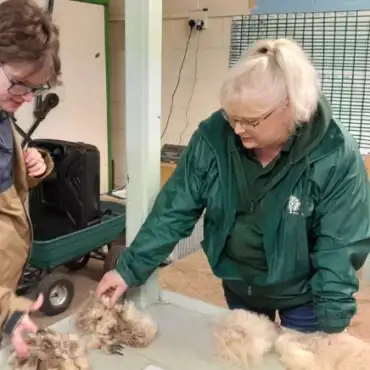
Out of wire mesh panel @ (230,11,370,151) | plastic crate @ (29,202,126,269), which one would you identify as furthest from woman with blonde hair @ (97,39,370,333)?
wire mesh panel @ (230,11,370,151)

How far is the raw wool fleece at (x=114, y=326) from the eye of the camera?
1.11 metres

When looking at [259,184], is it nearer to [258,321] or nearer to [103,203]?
[258,321]

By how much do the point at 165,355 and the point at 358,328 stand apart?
57.0 inches

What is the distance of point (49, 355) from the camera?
0.96 m

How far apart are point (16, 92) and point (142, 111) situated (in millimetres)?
322

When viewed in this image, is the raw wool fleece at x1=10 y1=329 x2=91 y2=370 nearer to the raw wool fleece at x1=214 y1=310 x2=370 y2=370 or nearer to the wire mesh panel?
the raw wool fleece at x1=214 y1=310 x2=370 y2=370

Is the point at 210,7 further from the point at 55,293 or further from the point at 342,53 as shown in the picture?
the point at 55,293

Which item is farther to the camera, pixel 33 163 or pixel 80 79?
pixel 80 79

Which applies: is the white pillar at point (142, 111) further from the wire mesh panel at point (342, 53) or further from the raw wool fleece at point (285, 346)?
the wire mesh panel at point (342, 53)

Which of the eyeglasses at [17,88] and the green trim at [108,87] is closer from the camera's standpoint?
the eyeglasses at [17,88]

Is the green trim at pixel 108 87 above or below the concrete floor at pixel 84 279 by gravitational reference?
above

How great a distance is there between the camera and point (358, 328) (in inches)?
89.5

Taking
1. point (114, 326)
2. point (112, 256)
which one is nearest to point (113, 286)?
point (114, 326)

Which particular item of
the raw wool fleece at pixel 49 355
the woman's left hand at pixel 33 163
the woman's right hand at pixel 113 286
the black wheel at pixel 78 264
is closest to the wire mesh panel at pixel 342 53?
the black wheel at pixel 78 264
